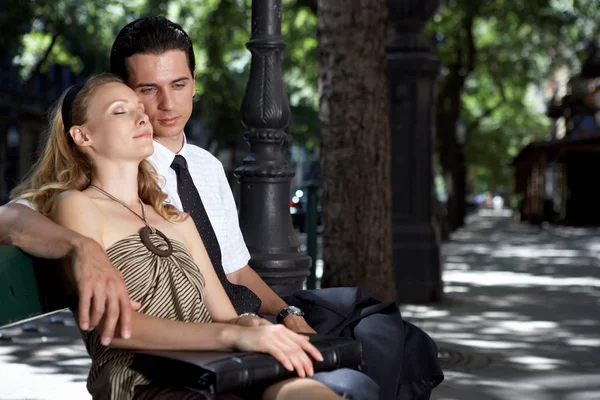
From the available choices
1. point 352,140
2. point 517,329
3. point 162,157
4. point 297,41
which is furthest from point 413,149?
point 297,41

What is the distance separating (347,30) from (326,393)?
6.04m

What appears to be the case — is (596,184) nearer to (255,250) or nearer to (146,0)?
(146,0)

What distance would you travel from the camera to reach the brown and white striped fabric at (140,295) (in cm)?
296

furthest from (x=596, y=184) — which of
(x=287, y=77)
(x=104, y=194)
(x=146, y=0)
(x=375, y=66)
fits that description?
(x=104, y=194)

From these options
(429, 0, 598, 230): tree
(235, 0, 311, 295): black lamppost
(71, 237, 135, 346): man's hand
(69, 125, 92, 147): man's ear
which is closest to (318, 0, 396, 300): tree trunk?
(235, 0, 311, 295): black lamppost

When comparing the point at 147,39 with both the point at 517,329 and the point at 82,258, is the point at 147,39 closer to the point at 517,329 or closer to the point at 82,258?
the point at 82,258

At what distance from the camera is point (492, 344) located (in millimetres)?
8336

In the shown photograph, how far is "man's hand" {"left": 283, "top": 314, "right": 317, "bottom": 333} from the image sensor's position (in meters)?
3.54

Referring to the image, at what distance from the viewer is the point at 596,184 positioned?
137ft

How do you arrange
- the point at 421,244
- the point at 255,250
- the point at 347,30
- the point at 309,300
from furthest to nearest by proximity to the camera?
the point at 421,244, the point at 347,30, the point at 255,250, the point at 309,300

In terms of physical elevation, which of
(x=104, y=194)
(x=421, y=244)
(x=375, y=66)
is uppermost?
(x=375, y=66)

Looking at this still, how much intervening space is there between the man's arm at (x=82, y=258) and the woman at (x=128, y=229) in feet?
0.36

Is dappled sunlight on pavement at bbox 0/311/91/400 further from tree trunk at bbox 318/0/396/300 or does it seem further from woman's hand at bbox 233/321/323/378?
A: woman's hand at bbox 233/321/323/378

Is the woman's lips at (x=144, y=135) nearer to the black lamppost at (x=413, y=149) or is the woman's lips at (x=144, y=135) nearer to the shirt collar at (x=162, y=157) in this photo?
the shirt collar at (x=162, y=157)
